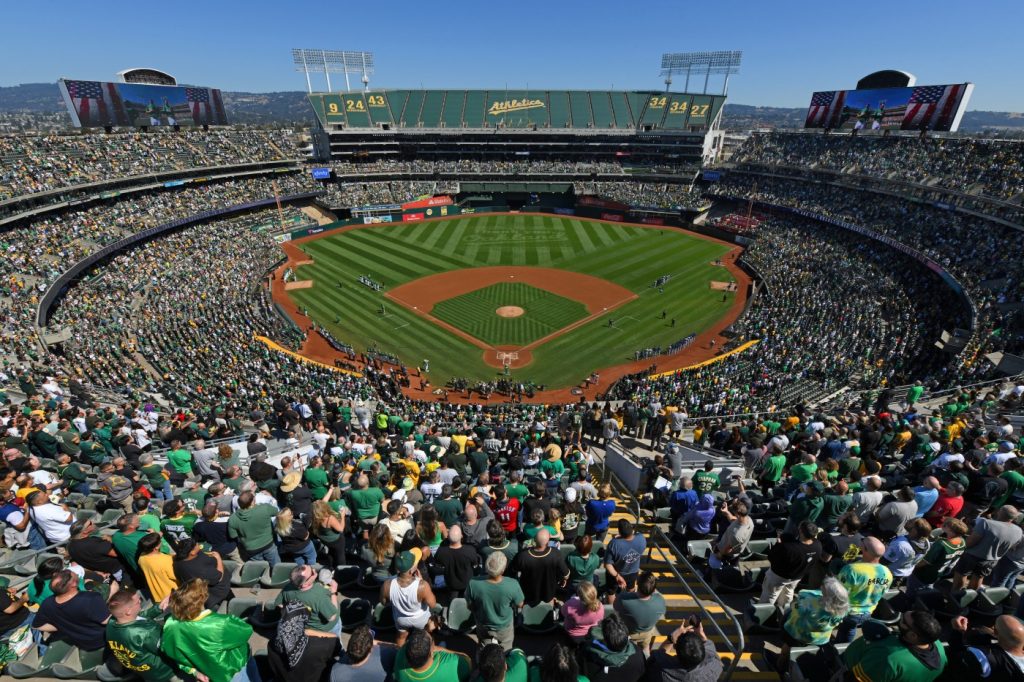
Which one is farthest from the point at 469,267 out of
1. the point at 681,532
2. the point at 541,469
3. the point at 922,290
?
the point at 681,532

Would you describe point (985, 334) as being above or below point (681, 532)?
below

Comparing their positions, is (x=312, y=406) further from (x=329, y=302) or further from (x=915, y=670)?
(x=329, y=302)

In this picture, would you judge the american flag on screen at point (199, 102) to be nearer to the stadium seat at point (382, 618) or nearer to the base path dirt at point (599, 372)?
the base path dirt at point (599, 372)

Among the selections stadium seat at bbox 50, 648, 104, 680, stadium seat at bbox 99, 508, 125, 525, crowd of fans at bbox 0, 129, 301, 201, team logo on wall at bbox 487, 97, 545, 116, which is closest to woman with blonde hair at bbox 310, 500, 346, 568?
stadium seat at bbox 50, 648, 104, 680

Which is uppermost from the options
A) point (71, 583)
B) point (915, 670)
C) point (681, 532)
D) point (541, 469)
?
point (915, 670)

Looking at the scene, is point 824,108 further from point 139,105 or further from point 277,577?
point 139,105

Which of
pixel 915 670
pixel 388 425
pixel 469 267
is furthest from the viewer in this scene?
pixel 469 267

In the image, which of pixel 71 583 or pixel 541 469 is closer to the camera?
pixel 71 583
